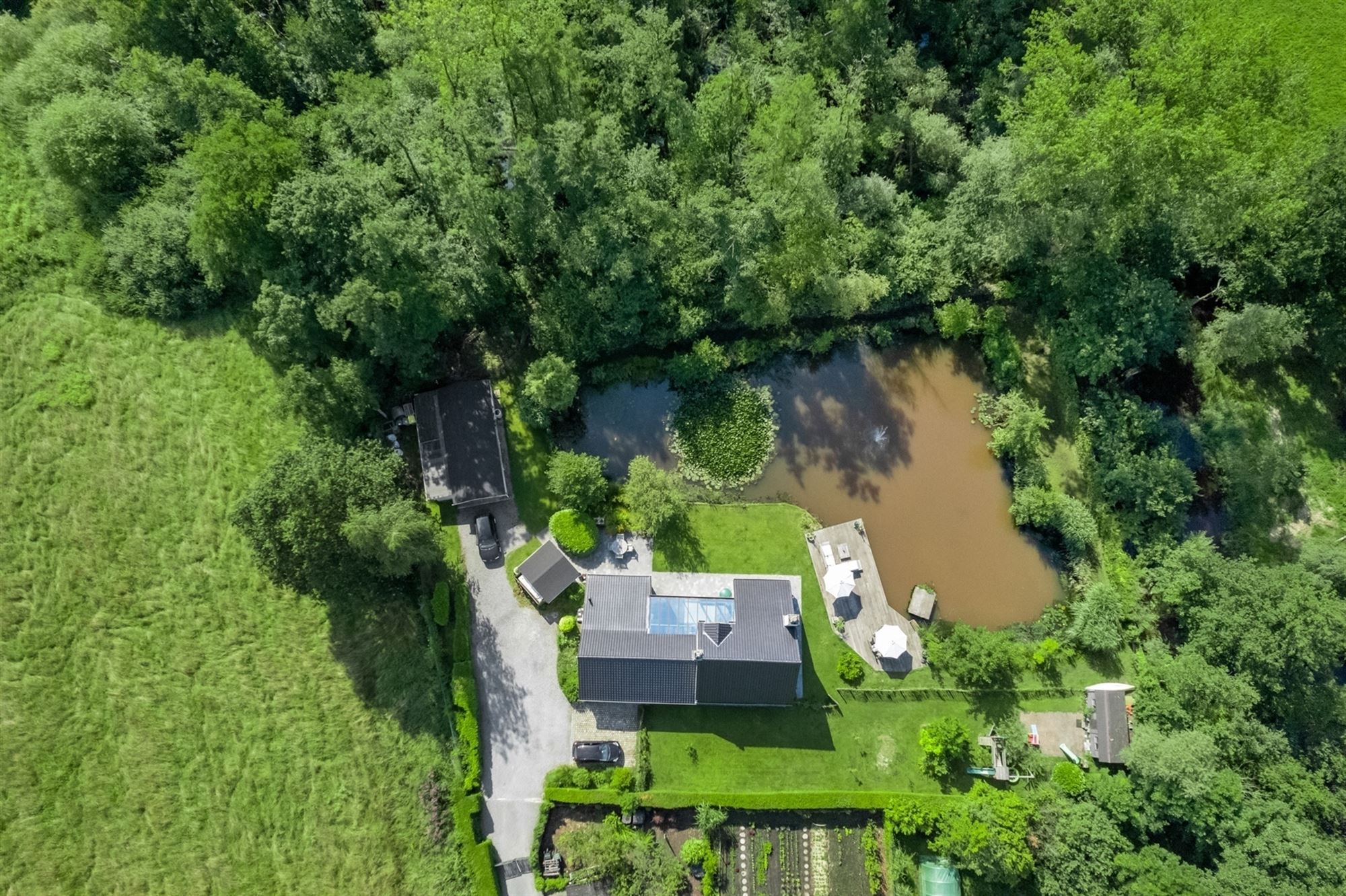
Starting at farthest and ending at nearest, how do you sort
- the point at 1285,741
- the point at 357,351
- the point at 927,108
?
the point at 927,108
the point at 357,351
the point at 1285,741

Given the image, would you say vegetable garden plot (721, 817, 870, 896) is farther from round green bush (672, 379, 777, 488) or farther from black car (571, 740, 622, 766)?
round green bush (672, 379, 777, 488)

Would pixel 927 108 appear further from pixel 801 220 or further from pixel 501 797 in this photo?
pixel 501 797

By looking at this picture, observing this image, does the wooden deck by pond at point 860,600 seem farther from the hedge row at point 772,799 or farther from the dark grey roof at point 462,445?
the dark grey roof at point 462,445

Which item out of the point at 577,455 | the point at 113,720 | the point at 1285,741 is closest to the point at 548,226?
the point at 577,455

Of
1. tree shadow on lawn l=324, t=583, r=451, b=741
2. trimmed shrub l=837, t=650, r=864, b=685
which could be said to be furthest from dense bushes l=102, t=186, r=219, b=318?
trimmed shrub l=837, t=650, r=864, b=685

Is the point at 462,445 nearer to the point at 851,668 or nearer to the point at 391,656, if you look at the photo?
the point at 391,656

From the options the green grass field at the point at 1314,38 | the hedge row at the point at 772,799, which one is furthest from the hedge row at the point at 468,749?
the green grass field at the point at 1314,38

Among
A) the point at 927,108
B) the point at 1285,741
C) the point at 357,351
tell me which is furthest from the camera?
the point at 927,108

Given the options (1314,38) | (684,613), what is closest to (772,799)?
(684,613)
